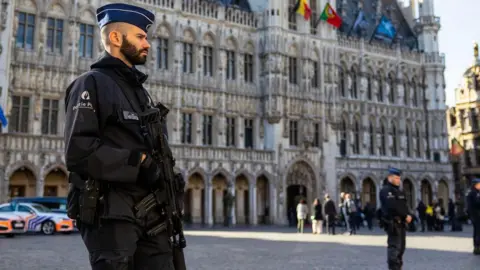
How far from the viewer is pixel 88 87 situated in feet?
10.1

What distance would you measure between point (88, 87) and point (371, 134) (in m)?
40.4

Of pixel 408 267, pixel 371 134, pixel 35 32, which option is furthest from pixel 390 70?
pixel 408 267

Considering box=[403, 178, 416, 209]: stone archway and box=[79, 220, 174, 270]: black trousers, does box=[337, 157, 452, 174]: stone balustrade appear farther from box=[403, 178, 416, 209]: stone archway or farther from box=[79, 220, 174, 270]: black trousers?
box=[79, 220, 174, 270]: black trousers

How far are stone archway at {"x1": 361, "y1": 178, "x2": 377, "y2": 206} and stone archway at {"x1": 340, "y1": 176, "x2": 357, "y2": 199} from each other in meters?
1.44

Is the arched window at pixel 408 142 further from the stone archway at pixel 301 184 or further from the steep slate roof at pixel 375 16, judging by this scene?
the stone archway at pixel 301 184

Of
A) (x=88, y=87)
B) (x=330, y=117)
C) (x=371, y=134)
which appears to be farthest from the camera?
(x=371, y=134)

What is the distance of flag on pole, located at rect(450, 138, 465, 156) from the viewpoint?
2026 inches

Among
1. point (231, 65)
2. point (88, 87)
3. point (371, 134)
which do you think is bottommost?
point (88, 87)

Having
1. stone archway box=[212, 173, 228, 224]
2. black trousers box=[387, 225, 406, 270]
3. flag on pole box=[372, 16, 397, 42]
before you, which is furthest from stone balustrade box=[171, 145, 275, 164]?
black trousers box=[387, 225, 406, 270]

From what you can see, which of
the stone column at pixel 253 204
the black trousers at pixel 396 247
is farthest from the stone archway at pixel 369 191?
the black trousers at pixel 396 247

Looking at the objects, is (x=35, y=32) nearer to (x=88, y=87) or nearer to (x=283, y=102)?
(x=283, y=102)

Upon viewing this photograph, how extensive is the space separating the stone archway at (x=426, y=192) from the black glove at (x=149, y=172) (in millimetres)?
44024

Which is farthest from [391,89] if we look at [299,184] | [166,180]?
[166,180]

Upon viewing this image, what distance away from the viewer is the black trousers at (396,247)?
28.0 ft
